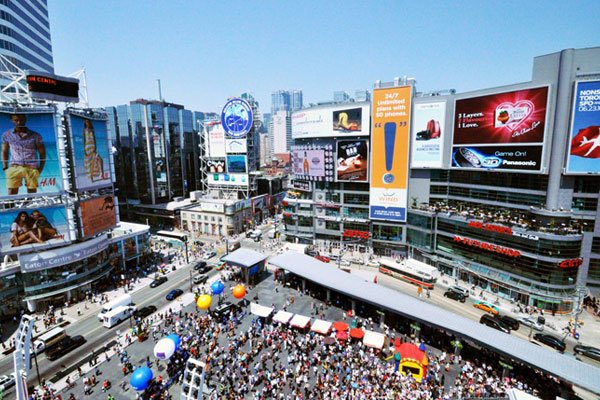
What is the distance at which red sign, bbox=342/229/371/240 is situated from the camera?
213 feet

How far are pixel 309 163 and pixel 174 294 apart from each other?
123ft

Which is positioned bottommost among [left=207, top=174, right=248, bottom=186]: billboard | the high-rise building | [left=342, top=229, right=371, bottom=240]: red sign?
[left=342, top=229, right=371, bottom=240]: red sign

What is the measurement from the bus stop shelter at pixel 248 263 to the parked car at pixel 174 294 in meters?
8.32

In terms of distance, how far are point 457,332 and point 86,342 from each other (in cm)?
4229

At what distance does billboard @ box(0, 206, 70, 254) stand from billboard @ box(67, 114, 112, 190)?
5313 mm

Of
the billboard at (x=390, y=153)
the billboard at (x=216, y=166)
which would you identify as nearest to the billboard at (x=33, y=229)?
the billboard at (x=216, y=166)

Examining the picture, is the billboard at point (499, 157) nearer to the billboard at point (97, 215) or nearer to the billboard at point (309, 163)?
the billboard at point (309, 163)

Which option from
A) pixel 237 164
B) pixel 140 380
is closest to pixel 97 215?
pixel 140 380

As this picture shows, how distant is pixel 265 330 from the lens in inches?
1487

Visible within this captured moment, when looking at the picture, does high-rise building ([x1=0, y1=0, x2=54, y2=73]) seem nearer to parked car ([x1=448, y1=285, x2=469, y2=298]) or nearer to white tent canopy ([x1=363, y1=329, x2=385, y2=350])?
white tent canopy ([x1=363, y1=329, x2=385, y2=350])

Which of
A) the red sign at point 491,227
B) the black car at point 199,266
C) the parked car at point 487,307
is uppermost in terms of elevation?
the red sign at point 491,227

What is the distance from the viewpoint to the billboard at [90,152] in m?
46.1

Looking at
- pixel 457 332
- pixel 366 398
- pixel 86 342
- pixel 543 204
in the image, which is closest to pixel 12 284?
pixel 86 342

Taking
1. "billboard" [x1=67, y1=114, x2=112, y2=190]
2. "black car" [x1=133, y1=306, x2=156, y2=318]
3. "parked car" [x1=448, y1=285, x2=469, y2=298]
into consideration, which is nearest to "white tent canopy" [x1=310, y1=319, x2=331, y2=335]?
"black car" [x1=133, y1=306, x2=156, y2=318]
